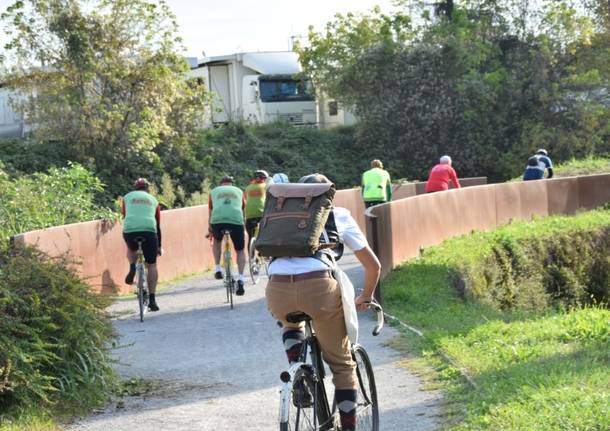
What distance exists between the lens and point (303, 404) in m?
6.50

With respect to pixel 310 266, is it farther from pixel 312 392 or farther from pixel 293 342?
pixel 312 392

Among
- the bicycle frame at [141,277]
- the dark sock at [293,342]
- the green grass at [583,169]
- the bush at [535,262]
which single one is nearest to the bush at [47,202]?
the bicycle frame at [141,277]

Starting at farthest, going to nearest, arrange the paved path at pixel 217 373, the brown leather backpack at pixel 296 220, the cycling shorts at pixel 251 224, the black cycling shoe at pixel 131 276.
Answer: the cycling shorts at pixel 251 224 < the black cycling shoe at pixel 131 276 < the paved path at pixel 217 373 < the brown leather backpack at pixel 296 220

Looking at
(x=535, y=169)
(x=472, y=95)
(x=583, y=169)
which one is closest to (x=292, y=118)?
(x=472, y=95)

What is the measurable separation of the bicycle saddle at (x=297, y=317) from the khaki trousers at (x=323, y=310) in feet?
0.09

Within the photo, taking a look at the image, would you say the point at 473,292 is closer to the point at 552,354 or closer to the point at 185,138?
the point at 552,354

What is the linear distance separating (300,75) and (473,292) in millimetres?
26008

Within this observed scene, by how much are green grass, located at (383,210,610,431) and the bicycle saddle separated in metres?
1.57

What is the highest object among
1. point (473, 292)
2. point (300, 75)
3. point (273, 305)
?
point (300, 75)

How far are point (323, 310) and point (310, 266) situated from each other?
0.25 m

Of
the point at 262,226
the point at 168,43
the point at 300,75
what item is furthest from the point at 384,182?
the point at 300,75

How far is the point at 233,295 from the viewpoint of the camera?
16.7m

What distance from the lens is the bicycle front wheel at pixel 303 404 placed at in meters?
6.38

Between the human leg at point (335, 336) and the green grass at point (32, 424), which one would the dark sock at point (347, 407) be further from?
the green grass at point (32, 424)
